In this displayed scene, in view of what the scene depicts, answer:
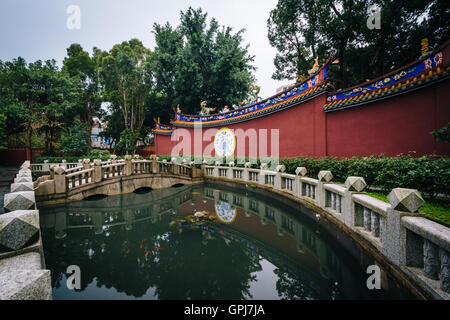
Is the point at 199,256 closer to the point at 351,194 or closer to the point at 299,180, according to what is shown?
the point at 351,194

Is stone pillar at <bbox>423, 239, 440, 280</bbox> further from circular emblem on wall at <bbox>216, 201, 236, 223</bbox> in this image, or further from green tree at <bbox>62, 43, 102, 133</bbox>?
green tree at <bbox>62, 43, 102, 133</bbox>

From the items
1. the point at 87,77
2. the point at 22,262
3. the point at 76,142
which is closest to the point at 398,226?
the point at 22,262


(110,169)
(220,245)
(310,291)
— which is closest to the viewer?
(310,291)

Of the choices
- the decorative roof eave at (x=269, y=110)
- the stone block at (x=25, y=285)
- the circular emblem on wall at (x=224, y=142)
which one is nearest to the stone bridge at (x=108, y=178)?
the circular emblem on wall at (x=224, y=142)

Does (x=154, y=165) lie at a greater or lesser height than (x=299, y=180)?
greater

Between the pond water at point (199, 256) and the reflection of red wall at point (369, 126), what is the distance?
10.1ft

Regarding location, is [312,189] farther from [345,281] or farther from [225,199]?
[225,199]

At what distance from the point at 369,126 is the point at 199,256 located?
20.3 ft

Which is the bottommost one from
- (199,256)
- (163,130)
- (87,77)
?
(199,256)

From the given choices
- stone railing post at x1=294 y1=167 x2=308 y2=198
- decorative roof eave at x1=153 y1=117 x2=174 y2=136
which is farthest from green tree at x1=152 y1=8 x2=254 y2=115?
stone railing post at x1=294 y1=167 x2=308 y2=198

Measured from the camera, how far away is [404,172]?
3.84 meters

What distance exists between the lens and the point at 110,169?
28.5ft
